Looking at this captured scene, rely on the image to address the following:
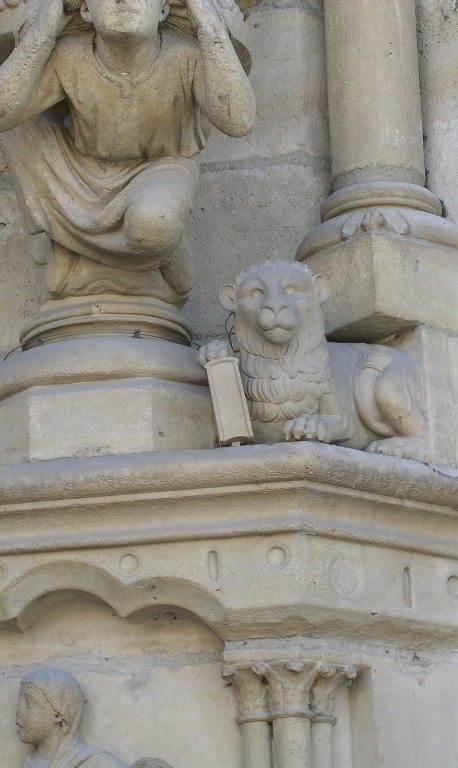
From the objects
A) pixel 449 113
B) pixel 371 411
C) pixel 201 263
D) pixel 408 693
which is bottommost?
pixel 408 693

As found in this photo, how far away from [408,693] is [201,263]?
133 centimetres

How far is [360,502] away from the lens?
13.6 ft

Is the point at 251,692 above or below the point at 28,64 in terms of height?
below

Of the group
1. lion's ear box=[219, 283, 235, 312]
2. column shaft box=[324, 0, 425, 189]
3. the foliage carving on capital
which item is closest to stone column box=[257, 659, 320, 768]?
lion's ear box=[219, 283, 235, 312]

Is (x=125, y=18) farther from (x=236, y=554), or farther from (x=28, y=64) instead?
(x=236, y=554)

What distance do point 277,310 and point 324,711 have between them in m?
0.88

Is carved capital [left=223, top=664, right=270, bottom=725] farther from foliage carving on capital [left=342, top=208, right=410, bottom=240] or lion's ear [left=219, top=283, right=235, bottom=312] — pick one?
foliage carving on capital [left=342, top=208, right=410, bottom=240]

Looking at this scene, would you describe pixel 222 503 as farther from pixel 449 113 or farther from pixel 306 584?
pixel 449 113

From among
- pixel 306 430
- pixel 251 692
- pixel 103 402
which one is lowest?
pixel 251 692

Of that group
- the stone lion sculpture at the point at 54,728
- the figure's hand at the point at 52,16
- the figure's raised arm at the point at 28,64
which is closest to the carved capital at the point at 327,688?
the stone lion sculpture at the point at 54,728

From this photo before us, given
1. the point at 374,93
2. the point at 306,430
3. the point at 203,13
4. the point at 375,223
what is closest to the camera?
the point at 306,430

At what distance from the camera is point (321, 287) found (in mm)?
4387

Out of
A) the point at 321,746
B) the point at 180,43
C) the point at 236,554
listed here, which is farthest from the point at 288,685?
the point at 180,43

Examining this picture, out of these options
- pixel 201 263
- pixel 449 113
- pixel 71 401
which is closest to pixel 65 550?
pixel 71 401
